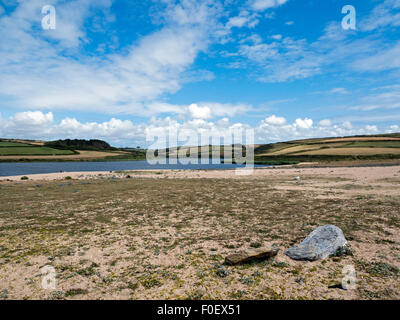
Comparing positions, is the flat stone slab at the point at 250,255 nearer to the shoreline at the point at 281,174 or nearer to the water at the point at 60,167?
the shoreline at the point at 281,174

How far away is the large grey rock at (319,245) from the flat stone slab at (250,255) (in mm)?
911

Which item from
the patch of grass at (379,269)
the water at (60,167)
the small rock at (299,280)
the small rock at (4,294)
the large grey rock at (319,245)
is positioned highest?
the large grey rock at (319,245)

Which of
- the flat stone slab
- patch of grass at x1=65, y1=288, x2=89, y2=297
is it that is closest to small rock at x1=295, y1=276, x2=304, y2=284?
the flat stone slab

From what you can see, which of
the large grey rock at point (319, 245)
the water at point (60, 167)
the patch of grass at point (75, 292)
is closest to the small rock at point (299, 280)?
the large grey rock at point (319, 245)

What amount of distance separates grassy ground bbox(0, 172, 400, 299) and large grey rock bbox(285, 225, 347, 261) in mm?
332

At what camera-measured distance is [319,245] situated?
9195mm

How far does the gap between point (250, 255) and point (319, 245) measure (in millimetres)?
3173

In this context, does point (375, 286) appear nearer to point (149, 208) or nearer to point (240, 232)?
point (240, 232)

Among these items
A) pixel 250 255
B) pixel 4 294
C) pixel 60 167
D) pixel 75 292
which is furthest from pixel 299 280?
pixel 60 167

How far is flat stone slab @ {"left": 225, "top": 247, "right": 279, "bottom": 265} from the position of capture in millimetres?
8547

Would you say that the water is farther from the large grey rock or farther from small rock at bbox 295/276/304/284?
small rock at bbox 295/276/304/284

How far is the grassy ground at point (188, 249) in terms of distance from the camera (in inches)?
275

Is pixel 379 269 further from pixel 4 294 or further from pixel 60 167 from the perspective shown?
pixel 60 167
